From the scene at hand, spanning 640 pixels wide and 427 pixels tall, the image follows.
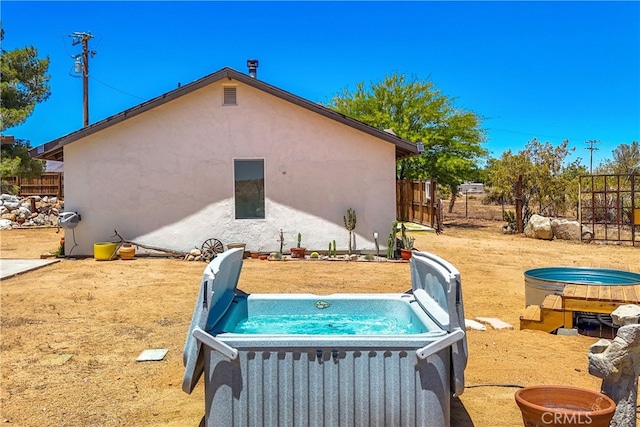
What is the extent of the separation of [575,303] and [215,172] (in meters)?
9.76

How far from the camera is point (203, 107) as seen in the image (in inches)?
562

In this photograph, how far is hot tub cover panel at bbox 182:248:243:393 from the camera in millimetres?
3875

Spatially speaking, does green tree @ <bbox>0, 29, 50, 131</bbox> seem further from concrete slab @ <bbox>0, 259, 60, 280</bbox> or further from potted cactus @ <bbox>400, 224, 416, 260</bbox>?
potted cactus @ <bbox>400, 224, 416, 260</bbox>

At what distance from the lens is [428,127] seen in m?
24.8

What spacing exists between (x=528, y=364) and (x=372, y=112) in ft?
67.2

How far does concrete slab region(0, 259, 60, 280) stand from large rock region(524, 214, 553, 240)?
51.0ft

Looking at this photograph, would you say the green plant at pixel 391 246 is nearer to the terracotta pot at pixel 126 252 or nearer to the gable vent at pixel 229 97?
the gable vent at pixel 229 97

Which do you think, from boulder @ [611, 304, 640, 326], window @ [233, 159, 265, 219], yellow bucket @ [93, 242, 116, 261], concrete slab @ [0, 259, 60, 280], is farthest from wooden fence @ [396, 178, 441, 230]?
boulder @ [611, 304, 640, 326]

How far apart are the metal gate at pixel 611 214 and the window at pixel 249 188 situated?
10372 millimetres

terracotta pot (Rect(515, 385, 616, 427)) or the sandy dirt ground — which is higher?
terracotta pot (Rect(515, 385, 616, 427))

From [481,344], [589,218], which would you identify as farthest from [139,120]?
[589,218]

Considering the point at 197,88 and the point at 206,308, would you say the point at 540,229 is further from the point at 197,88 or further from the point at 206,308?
the point at 206,308

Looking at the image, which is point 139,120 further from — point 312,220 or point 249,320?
point 249,320

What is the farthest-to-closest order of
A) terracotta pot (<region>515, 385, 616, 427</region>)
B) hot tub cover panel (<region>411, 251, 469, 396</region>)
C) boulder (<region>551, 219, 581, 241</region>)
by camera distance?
1. boulder (<region>551, 219, 581, 241</region>)
2. hot tub cover panel (<region>411, 251, 469, 396</region>)
3. terracotta pot (<region>515, 385, 616, 427</region>)
